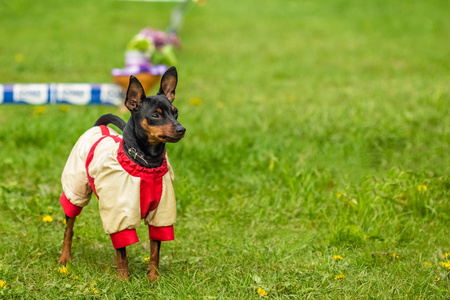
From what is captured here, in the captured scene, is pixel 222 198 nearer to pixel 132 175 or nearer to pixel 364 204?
pixel 364 204

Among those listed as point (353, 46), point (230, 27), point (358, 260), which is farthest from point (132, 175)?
point (230, 27)

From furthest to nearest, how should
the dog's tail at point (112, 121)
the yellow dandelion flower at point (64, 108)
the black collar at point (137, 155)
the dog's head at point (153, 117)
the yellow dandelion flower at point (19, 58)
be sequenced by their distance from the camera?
the yellow dandelion flower at point (19, 58) < the yellow dandelion flower at point (64, 108) < the dog's tail at point (112, 121) < the black collar at point (137, 155) < the dog's head at point (153, 117)

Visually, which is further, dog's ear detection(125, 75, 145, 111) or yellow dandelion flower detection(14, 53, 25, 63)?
yellow dandelion flower detection(14, 53, 25, 63)

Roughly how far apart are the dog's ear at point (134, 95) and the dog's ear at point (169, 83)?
6.4 inches

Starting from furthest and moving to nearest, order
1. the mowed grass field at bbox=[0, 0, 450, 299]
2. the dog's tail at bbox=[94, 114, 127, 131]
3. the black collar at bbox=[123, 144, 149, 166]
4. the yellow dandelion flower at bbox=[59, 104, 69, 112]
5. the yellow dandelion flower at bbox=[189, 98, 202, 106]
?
the yellow dandelion flower at bbox=[189, 98, 202, 106] < the yellow dandelion flower at bbox=[59, 104, 69, 112] < the dog's tail at bbox=[94, 114, 127, 131] < the mowed grass field at bbox=[0, 0, 450, 299] < the black collar at bbox=[123, 144, 149, 166]

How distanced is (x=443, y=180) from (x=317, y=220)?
1.22 meters

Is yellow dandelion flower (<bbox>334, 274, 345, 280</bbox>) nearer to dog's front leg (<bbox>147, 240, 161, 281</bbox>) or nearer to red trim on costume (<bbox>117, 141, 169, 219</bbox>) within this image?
dog's front leg (<bbox>147, 240, 161, 281</bbox>)

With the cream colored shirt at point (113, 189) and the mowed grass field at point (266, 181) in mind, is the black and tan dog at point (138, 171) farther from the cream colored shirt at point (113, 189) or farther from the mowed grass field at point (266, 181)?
the mowed grass field at point (266, 181)

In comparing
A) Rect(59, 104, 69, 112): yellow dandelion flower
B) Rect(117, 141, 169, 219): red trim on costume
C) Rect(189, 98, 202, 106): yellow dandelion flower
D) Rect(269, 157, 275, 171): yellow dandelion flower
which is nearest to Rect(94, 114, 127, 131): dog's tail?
Rect(117, 141, 169, 219): red trim on costume

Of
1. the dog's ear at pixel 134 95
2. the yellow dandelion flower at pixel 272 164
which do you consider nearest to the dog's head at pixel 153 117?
the dog's ear at pixel 134 95

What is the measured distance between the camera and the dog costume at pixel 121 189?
10.0ft

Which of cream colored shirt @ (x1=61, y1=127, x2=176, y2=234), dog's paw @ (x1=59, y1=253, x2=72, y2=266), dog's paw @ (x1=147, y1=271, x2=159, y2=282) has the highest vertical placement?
cream colored shirt @ (x1=61, y1=127, x2=176, y2=234)

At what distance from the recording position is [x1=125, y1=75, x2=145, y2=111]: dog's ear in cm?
301

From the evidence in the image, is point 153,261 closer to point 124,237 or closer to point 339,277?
point 124,237
